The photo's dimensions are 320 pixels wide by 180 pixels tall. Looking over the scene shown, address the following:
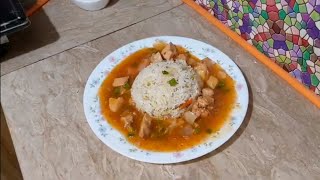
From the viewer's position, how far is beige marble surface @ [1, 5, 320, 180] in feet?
2.90

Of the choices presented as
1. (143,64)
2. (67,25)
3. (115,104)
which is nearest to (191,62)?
(143,64)

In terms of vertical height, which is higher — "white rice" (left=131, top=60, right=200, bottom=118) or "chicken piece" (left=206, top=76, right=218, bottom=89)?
"white rice" (left=131, top=60, right=200, bottom=118)

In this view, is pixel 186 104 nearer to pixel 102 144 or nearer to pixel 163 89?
pixel 163 89

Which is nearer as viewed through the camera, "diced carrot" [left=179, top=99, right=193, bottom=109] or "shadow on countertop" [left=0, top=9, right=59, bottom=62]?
"diced carrot" [left=179, top=99, right=193, bottom=109]

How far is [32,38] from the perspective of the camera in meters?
1.21

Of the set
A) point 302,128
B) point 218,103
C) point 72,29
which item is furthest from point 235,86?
point 72,29

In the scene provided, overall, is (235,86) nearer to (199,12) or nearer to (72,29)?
(199,12)

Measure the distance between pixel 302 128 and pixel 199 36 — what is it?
41 centimetres

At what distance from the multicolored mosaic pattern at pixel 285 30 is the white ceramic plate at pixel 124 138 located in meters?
0.11

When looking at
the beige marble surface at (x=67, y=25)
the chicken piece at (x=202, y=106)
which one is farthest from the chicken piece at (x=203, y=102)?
the beige marble surface at (x=67, y=25)

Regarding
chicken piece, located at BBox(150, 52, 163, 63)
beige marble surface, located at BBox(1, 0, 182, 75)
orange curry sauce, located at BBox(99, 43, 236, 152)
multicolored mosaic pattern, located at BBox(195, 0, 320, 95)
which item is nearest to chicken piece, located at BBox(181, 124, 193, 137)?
orange curry sauce, located at BBox(99, 43, 236, 152)

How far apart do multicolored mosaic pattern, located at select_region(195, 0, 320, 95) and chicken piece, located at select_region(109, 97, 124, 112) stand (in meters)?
0.41

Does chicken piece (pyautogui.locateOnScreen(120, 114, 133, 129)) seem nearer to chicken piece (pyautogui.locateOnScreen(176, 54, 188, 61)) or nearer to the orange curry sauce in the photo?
the orange curry sauce

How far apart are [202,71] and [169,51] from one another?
11 cm
